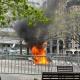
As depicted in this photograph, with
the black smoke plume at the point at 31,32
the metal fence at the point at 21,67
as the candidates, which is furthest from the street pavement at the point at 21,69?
the black smoke plume at the point at 31,32

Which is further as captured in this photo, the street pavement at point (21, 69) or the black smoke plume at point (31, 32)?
the black smoke plume at point (31, 32)

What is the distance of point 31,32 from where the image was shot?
28.2 meters

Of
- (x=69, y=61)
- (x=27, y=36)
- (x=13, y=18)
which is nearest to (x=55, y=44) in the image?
(x=27, y=36)

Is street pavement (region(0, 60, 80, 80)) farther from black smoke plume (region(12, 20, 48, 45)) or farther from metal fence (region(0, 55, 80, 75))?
black smoke plume (region(12, 20, 48, 45))

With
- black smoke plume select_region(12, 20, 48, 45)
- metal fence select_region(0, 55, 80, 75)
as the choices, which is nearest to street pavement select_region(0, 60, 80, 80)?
metal fence select_region(0, 55, 80, 75)

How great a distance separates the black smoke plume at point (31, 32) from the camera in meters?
27.0

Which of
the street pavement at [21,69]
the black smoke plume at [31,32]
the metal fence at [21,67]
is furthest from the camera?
the black smoke plume at [31,32]

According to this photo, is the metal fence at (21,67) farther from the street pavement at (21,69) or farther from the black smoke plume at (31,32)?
the black smoke plume at (31,32)

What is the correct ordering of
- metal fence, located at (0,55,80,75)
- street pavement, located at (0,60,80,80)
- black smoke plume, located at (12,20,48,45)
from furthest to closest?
black smoke plume, located at (12,20,48,45)
metal fence, located at (0,55,80,75)
street pavement, located at (0,60,80,80)

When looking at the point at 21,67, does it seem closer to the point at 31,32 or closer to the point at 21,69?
the point at 21,69

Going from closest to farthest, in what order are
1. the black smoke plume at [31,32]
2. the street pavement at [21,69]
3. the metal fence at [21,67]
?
the street pavement at [21,69] → the metal fence at [21,67] → the black smoke plume at [31,32]

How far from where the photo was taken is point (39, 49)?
29.4 m

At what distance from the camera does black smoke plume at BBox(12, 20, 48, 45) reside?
2695cm

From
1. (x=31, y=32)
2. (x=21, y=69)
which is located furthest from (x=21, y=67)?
(x=31, y=32)
